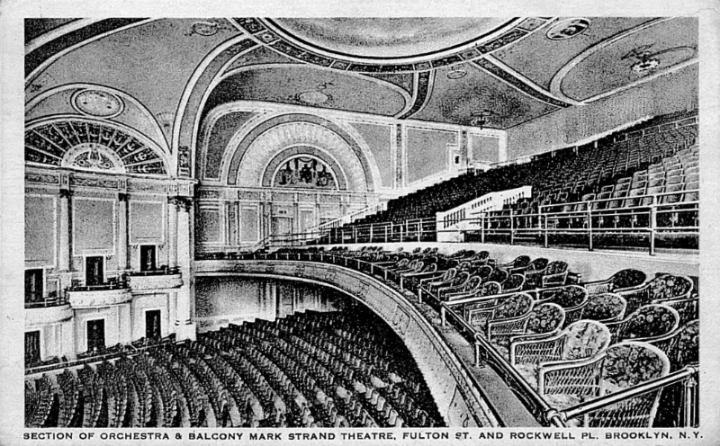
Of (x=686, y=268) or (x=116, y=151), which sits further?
(x=116, y=151)

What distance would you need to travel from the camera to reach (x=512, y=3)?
2.62 metres

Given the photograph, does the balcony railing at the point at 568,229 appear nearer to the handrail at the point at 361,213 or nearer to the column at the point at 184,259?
the handrail at the point at 361,213

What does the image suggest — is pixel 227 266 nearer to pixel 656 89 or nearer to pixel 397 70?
pixel 397 70

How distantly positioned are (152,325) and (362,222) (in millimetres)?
2975

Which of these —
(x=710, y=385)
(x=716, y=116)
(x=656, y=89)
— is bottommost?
(x=710, y=385)

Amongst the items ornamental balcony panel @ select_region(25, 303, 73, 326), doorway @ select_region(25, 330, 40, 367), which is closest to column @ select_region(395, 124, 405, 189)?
ornamental balcony panel @ select_region(25, 303, 73, 326)

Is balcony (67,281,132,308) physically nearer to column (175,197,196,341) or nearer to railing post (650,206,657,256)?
column (175,197,196,341)

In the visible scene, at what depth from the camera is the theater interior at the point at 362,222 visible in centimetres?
243

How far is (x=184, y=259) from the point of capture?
18.8 feet

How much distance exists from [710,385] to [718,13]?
215 centimetres

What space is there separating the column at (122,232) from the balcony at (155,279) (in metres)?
0.18

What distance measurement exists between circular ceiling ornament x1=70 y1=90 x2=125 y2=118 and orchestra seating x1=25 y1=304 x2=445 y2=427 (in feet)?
8.24

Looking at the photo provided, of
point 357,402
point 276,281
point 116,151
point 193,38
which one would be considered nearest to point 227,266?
point 276,281

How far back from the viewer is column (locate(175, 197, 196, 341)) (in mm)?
5531
